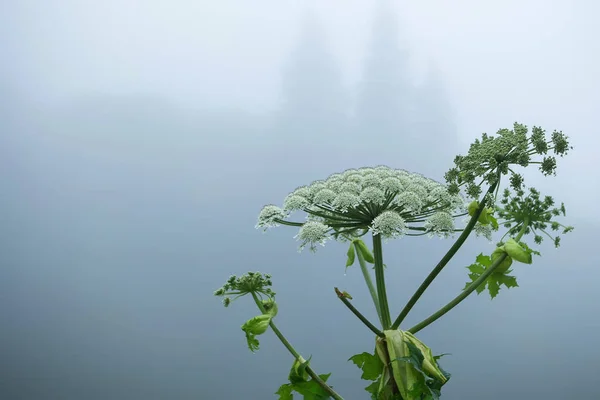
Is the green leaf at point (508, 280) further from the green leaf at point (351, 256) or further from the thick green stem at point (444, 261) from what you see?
the green leaf at point (351, 256)

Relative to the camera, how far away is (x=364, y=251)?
10.3ft

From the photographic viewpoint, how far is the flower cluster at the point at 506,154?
97.8 inches

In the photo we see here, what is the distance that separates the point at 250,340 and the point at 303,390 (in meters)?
0.38

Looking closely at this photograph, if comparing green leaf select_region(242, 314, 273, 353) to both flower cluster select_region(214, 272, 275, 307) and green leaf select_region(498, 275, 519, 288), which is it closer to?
flower cluster select_region(214, 272, 275, 307)

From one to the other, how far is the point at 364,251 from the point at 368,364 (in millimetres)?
672

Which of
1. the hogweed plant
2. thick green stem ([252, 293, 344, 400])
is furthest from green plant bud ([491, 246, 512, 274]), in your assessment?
thick green stem ([252, 293, 344, 400])

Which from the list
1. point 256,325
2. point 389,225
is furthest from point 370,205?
point 256,325

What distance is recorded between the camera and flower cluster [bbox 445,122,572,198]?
248cm

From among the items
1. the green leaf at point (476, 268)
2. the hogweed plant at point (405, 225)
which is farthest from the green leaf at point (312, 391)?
the green leaf at point (476, 268)

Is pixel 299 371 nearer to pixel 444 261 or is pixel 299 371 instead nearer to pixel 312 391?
pixel 312 391

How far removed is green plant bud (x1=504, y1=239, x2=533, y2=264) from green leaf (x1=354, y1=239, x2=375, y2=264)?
761mm

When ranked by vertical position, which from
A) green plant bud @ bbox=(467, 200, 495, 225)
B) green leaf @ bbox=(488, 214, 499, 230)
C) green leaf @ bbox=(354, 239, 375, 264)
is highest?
green leaf @ bbox=(354, 239, 375, 264)

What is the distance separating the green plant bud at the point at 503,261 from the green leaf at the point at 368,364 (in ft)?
2.56

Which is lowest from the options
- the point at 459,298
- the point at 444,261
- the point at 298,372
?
the point at 298,372
